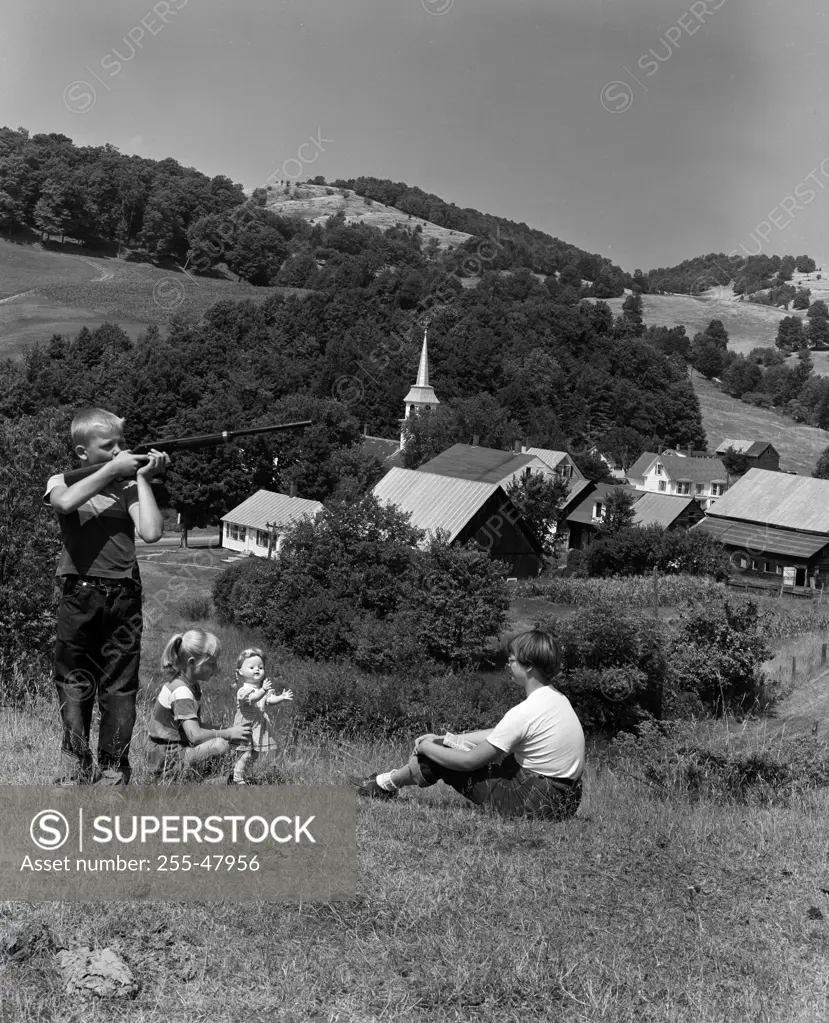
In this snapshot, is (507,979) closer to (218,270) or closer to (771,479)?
(771,479)

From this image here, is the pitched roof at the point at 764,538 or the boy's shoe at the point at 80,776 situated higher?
the boy's shoe at the point at 80,776

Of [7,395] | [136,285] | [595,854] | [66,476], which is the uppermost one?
[136,285]

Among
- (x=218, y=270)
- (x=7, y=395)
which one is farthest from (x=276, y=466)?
(x=218, y=270)

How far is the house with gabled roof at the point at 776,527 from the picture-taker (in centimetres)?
6469

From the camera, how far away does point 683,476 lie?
9644cm

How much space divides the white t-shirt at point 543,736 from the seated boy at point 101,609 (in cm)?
211

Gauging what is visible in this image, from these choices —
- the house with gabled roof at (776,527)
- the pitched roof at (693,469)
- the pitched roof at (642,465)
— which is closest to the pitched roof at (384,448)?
the pitched roof at (642,465)

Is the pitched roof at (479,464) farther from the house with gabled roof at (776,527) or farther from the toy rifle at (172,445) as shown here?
the toy rifle at (172,445)

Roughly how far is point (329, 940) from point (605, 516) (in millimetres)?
61691

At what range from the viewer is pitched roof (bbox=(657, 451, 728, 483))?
96.4 meters

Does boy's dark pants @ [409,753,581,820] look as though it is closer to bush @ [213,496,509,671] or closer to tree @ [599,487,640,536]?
bush @ [213,496,509,671]

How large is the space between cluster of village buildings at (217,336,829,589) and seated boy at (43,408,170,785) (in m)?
42.3

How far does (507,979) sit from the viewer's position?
407 cm

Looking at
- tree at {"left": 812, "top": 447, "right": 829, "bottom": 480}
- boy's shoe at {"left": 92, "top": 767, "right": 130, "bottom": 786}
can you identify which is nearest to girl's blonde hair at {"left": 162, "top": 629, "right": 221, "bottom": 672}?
boy's shoe at {"left": 92, "top": 767, "right": 130, "bottom": 786}
